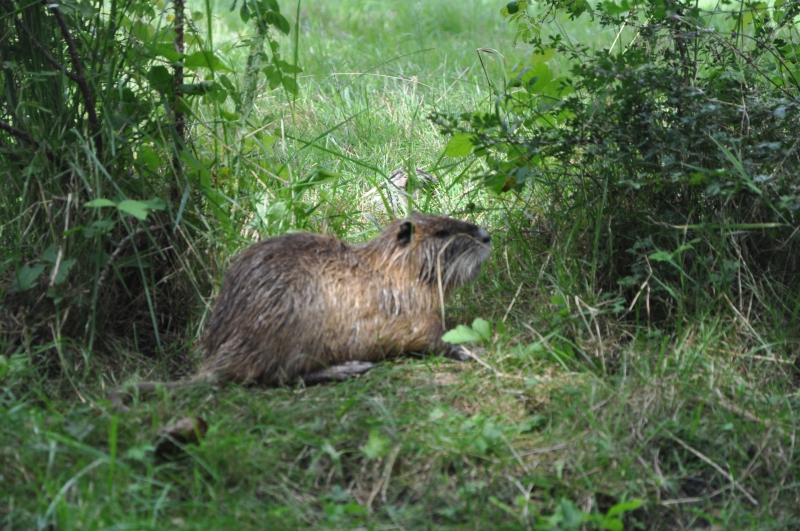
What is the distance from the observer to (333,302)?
9.07ft

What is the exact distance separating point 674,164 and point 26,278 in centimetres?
219

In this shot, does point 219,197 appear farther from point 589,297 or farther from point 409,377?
point 589,297

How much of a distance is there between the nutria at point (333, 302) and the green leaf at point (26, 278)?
1.78 feet

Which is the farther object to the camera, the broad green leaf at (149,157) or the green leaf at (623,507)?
the broad green leaf at (149,157)

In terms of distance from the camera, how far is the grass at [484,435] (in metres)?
2.07

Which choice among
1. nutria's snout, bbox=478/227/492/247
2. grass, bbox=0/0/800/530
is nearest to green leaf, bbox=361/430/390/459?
grass, bbox=0/0/800/530

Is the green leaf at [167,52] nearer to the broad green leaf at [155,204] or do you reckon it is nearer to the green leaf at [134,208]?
the broad green leaf at [155,204]

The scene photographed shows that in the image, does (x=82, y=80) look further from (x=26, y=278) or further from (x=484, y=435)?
(x=484, y=435)

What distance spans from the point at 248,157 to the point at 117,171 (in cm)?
64

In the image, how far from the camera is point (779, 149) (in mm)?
2834

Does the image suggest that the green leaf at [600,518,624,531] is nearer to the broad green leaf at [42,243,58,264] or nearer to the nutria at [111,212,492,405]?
the nutria at [111,212,492,405]

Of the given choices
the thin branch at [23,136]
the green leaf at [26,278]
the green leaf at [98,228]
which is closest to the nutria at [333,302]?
the green leaf at [98,228]

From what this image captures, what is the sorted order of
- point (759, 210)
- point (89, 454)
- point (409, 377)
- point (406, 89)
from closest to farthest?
point (89, 454), point (409, 377), point (759, 210), point (406, 89)

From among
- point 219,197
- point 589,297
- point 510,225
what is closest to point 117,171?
point 219,197
